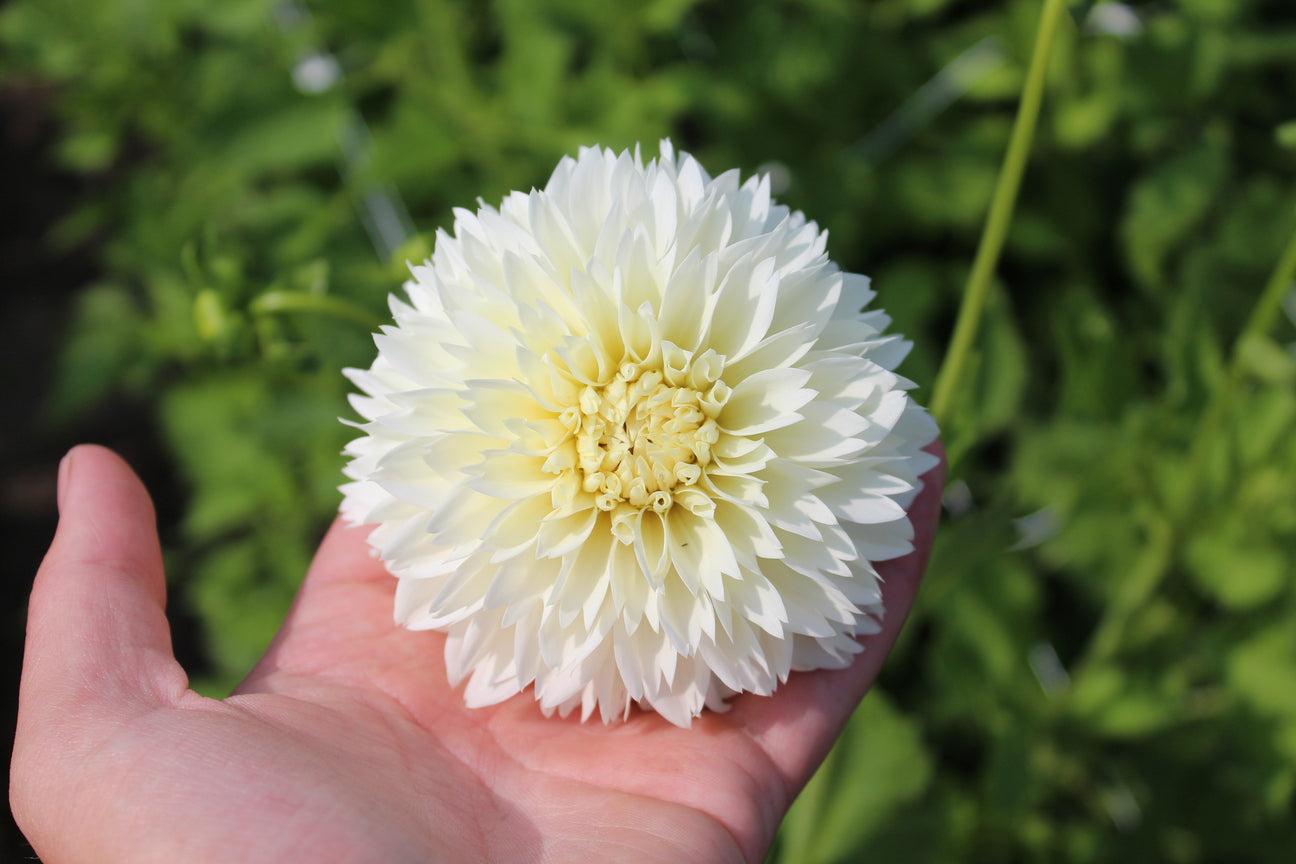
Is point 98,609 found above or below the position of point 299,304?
below

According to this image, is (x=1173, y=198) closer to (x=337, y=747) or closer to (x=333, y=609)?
(x=333, y=609)

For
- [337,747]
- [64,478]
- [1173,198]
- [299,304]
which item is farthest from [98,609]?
[1173,198]

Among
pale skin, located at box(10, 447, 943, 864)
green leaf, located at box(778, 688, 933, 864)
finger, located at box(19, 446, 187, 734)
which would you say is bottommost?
green leaf, located at box(778, 688, 933, 864)

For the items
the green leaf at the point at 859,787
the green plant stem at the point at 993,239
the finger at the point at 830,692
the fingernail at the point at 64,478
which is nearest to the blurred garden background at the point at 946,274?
the green leaf at the point at 859,787

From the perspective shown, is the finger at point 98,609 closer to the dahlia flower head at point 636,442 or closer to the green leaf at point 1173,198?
the dahlia flower head at point 636,442

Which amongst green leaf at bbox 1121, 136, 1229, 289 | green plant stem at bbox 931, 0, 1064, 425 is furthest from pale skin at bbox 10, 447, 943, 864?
green leaf at bbox 1121, 136, 1229, 289

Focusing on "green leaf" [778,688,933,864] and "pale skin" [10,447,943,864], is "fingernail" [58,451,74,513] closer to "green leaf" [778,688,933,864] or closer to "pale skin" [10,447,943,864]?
"pale skin" [10,447,943,864]
